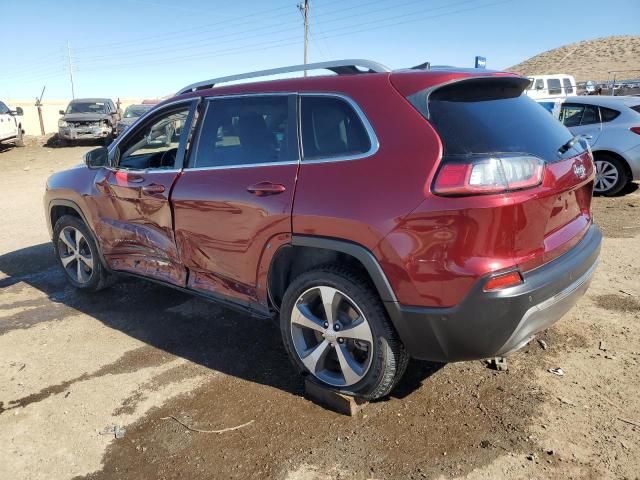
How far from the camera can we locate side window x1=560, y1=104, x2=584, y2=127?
8.96 meters

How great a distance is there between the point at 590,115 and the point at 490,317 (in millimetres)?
7875

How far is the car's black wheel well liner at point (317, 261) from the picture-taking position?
2586mm

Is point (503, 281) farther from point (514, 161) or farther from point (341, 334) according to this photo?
point (341, 334)

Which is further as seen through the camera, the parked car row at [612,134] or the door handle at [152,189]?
the parked car row at [612,134]

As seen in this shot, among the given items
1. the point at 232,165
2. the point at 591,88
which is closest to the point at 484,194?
the point at 232,165

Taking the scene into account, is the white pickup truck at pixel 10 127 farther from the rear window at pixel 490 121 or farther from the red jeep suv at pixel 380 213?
the rear window at pixel 490 121

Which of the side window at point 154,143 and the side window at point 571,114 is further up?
the side window at point 154,143

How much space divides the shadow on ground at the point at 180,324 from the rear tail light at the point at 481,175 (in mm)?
1401

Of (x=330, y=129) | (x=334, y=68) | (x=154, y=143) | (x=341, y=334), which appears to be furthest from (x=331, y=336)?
(x=154, y=143)

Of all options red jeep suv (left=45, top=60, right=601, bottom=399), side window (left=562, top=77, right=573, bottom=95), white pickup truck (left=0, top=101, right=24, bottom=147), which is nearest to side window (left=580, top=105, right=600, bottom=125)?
red jeep suv (left=45, top=60, right=601, bottom=399)

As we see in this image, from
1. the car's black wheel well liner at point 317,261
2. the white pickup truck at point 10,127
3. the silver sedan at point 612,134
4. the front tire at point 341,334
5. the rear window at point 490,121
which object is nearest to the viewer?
the rear window at point 490,121

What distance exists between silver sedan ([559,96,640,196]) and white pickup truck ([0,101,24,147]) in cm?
1793

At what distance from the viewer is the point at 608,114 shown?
28.1 feet

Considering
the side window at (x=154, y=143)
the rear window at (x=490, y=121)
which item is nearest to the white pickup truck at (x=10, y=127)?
the side window at (x=154, y=143)
